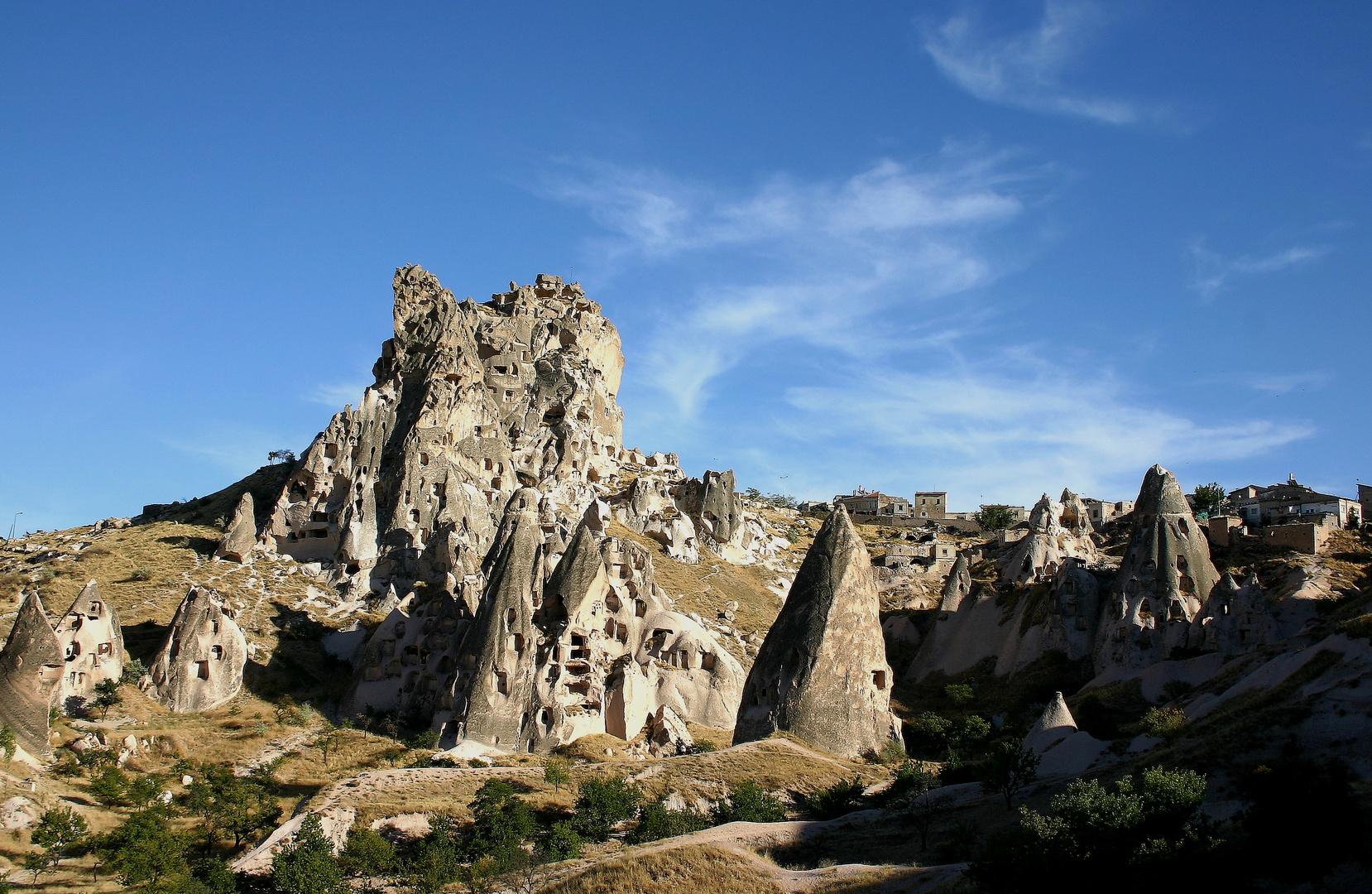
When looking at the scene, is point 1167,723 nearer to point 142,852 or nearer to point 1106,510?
point 142,852

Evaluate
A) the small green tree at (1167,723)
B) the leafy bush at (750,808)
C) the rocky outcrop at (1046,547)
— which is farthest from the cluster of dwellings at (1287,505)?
the leafy bush at (750,808)

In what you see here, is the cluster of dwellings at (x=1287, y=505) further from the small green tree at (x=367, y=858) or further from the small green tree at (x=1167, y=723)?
the small green tree at (x=367, y=858)

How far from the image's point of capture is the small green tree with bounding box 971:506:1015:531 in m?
99.6

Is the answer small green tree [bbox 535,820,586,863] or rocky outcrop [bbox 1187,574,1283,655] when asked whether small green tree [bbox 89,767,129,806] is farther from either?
rocky outcrop [bbox 1187,574,1283,655]

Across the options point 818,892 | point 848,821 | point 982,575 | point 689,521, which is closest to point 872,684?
point 848,821

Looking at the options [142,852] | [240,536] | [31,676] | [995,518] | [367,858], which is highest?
[995,518]

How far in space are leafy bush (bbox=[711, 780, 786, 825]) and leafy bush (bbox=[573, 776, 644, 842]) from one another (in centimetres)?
247

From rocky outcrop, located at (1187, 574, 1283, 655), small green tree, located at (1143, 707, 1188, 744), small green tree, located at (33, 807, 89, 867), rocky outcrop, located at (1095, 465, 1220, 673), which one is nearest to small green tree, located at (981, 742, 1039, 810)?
small green tree, located at (1143, 707, 1188, 744)

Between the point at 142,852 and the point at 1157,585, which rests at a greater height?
the point at 1157,585

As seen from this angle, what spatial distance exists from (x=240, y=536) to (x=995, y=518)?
68.5 metres

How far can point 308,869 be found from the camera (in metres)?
26.6

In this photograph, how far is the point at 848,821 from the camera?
95.7 feet

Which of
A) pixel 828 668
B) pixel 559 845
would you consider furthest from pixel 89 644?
pixel 828 668

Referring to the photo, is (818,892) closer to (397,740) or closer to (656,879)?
(656,879)
